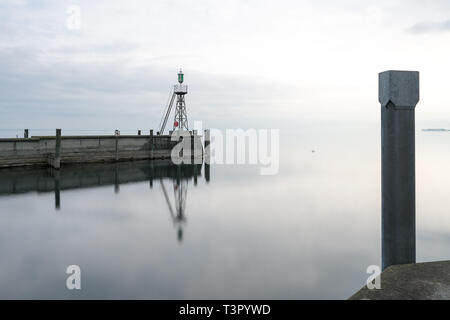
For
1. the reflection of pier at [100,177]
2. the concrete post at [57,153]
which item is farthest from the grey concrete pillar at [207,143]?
the concrete post at [57,153]

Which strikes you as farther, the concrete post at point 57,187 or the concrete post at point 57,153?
the concrete post at point 57,153

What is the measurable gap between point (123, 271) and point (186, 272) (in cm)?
183

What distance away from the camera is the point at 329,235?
556 inches

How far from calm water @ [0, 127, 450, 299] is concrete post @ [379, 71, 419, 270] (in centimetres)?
433

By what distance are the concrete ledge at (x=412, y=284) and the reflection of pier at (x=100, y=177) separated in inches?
426

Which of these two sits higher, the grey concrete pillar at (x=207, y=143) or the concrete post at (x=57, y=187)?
the grey concrete pillar at (x=207, y=143)

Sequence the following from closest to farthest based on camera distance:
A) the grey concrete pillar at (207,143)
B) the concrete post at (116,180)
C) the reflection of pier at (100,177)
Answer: the reflection of pier at (100,177), the concrete post at (116,180), the grey concrete pillar at (207,143)

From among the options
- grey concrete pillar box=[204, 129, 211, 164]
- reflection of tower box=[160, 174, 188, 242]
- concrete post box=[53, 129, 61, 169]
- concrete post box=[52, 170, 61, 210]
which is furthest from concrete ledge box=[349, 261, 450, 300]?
grey concrete pillar box=[204, 129, 211, 164]

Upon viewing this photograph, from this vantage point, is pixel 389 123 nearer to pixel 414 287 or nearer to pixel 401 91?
pixel 401 91

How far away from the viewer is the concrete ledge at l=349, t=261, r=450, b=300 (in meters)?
4.17

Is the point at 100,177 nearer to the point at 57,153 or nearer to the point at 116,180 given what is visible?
the point at 116,180

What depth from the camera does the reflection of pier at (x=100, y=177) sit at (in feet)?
69.5

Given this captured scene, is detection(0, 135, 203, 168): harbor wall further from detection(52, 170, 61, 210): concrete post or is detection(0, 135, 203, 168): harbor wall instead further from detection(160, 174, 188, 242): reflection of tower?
detection(160, 174, 188, 242): reflection of tower

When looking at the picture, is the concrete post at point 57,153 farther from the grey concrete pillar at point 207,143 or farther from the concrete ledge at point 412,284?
the concrete ledge at point 412,284
